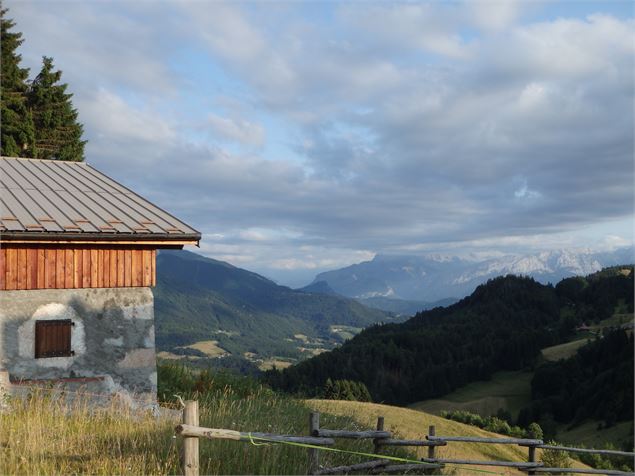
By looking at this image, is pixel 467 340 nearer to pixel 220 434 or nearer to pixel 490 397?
pixel 490 397

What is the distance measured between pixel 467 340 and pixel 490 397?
35.6 metres

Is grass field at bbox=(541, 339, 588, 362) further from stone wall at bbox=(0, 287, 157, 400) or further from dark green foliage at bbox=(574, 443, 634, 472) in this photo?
stone wall at bbox=(0, 287, 157, 400)

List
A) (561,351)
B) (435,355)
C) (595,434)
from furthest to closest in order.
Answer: (435,355) < (561,351) < (595,434)

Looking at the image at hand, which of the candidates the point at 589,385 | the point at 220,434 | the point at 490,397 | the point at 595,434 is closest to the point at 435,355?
the point at 490,397

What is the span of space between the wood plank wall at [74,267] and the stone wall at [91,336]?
18cm

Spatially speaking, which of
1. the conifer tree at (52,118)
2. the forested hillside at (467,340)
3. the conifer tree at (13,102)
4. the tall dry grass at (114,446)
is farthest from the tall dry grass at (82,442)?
the forested hillside at (467,340)

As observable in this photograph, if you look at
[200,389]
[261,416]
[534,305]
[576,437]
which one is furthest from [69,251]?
[534,305]

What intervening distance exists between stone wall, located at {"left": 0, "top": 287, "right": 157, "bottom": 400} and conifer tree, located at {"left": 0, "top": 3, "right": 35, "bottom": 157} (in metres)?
21.0

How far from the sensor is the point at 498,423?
50.0 meters

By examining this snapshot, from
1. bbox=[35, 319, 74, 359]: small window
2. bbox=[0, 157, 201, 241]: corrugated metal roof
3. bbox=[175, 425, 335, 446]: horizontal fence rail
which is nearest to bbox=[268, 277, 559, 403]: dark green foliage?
bbox=[0, 157, 201, 241]: corrugated metal roof

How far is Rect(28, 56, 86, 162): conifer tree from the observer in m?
34.0

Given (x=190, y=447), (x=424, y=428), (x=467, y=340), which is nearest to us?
(x=190, y=447)

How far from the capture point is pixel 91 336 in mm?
11992

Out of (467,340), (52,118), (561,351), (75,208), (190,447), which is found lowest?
(561,351)
